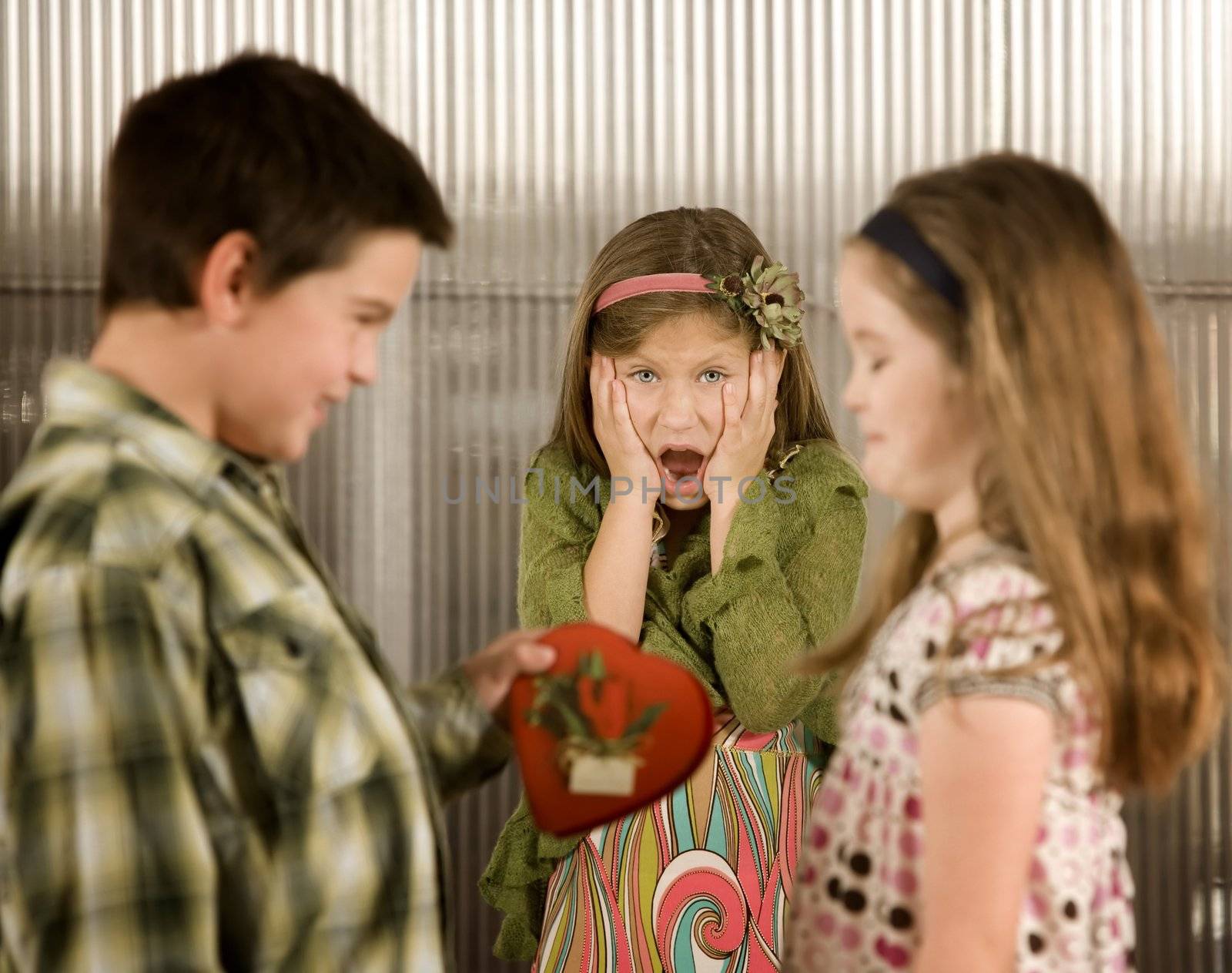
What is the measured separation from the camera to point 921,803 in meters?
1.03

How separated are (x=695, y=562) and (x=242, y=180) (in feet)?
3.07

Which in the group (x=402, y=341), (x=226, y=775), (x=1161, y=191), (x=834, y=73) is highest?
(x=834, y=73)

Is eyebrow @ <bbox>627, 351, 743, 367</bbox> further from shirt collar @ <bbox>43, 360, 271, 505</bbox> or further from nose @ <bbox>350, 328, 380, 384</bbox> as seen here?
shirt collar @ <bbox>43, 360, 271, 505</bbox>

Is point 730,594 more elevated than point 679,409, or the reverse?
point 679,409

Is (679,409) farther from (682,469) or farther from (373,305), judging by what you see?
(373,305)

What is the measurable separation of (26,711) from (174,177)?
40cm

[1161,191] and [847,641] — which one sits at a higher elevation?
[1161,191]

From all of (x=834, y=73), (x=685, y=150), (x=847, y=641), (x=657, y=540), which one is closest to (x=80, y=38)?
(x=685, y=150)

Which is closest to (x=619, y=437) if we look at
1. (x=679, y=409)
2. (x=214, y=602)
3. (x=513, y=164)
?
(x=679, y=409)

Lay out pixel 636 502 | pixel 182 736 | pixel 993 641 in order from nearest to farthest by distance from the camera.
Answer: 1. pixel 182 736
2. pixel 993 641
3. pixel 636 502

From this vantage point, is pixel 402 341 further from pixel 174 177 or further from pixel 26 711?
pixel 26 711

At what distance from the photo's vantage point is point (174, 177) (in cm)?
101

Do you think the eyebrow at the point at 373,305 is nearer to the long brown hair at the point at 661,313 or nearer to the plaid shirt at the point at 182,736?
the plaid shirt at the point at 182,736

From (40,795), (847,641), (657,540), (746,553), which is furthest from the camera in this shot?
(657,540)
